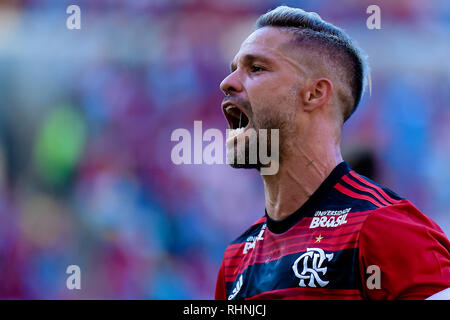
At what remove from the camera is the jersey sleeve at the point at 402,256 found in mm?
1826

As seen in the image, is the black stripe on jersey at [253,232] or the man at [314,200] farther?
the black stripe on jersey at [253,232]

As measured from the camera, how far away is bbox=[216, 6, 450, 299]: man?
1907 mm

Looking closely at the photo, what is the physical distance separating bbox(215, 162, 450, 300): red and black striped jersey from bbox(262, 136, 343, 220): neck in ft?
0.11

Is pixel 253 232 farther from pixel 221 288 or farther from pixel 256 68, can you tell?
pixel 256 68

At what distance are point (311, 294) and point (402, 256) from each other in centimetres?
35

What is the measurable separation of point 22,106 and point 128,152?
4.48 ft

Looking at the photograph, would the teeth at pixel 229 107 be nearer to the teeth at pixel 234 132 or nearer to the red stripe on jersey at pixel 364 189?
the teeth at pixel 234 132

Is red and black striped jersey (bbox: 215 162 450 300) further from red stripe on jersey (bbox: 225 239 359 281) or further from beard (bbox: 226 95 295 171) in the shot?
beard (bbox: 226 95 295 171)

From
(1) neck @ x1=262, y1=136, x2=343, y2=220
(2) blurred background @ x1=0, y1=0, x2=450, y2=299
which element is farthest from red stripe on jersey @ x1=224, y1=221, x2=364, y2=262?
(2) blurred background @ x1=0, y1=0, x2=450, y2=299

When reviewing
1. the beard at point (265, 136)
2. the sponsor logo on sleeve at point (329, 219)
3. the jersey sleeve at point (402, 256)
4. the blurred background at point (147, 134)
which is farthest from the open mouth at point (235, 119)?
the blurred background at point (147, 134)

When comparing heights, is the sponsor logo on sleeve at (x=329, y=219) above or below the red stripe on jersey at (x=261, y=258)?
above

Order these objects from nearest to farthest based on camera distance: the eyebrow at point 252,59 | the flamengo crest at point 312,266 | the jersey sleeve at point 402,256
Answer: the jersey sleeve at point 402,256 < the flamengo crest at point 312,266 < the eyebrow at point 252,59

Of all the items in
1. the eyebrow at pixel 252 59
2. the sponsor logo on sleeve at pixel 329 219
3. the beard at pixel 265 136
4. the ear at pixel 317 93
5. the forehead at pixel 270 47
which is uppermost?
the forehead at pixel 270 47
